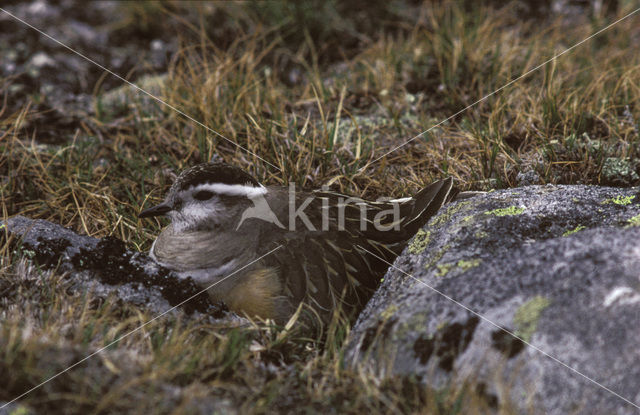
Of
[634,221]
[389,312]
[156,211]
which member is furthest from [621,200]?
[156,211]

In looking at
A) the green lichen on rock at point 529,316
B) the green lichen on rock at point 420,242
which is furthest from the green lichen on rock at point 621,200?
the green lichen on rock at point 529,316

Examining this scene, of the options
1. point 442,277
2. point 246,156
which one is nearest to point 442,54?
point 246,156

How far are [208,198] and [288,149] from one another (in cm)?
153

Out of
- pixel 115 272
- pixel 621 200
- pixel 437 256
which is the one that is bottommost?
pixel 115 272

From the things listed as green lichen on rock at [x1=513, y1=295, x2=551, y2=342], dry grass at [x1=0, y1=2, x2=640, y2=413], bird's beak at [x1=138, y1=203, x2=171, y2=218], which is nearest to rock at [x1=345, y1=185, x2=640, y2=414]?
green lichen on rock at [x1=513, y1=295, x2=551, y2=342]

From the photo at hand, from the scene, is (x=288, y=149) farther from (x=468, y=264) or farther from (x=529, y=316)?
(x=529, y=316)

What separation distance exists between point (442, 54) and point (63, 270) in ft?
16.6

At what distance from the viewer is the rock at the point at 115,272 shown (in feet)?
13.7

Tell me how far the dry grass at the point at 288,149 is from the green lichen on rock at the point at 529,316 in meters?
0.43

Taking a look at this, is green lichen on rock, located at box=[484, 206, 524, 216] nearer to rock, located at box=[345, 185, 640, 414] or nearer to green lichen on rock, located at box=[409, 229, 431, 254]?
rock, located at box=[345, 185, 640, 414]

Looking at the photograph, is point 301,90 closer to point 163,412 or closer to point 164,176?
point 164,176

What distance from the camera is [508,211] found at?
4254mm

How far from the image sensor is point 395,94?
280 inches

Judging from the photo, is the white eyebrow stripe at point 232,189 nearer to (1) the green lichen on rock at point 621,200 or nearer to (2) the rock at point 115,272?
(2) the rock at point 115,272
